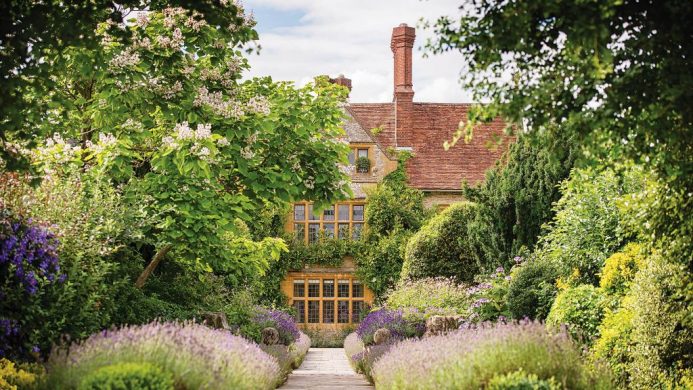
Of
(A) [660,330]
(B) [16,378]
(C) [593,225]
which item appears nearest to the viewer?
(B) [16,378]

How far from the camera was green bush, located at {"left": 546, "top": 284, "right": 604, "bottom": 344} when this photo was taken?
10.4 m

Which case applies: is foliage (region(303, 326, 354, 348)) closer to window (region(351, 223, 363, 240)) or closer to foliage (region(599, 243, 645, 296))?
window (region(351, 223, 363, 240))

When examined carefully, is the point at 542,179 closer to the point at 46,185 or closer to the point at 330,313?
the point at 46,185

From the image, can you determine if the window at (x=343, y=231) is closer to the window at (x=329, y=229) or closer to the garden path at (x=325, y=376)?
the window at (x=329, y=229)

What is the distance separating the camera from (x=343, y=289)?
2761cm

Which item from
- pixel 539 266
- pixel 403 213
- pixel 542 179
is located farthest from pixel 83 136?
pixel 403 213

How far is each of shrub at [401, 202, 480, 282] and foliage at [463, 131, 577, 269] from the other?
14.8 ft

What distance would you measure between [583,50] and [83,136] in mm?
9435

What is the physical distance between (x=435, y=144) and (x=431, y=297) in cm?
1116

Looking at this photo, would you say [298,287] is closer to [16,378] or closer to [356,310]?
[356,310]

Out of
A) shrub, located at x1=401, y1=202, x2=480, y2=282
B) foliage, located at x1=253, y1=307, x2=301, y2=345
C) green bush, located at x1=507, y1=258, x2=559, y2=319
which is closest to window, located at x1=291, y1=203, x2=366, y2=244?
shrub, located at x1=401, y1=202, x2=480, y2=282

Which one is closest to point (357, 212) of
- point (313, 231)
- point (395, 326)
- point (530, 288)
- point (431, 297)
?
point (313, 231)

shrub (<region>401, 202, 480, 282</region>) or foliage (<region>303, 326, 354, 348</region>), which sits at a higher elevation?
shrub (<region>401, 202, 480, 282</region>)

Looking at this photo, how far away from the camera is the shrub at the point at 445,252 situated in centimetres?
2258
